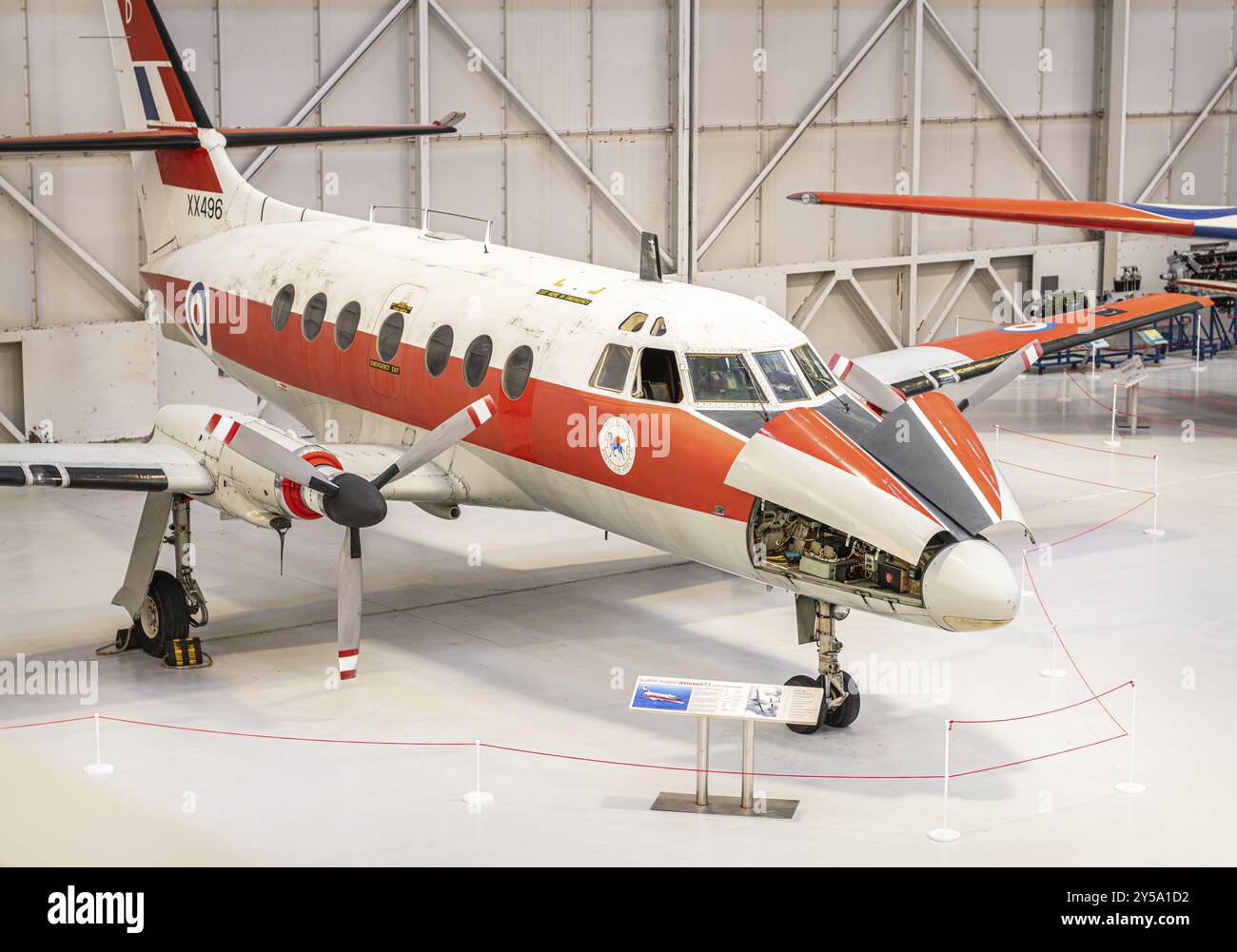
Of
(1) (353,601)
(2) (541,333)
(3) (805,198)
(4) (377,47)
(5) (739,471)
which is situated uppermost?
(4) (377,47)

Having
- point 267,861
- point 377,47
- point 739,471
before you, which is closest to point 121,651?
point 267,861

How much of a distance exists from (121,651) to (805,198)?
42.6 feet

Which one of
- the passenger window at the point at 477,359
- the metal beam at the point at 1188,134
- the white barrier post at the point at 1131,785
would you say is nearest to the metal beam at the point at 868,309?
the metal beam at the point at 1188,134

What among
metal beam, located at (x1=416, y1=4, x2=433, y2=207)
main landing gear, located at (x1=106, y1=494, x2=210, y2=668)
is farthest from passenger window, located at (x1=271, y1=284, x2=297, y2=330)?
metal beam, located at (x1=416, y1=4, x2=433, y2=207)

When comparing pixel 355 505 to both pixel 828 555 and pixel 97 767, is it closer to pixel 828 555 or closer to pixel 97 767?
pixel 97 767

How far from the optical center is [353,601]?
14.4m

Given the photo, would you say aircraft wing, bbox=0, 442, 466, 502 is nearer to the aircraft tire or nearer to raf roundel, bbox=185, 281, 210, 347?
the aircraft tire

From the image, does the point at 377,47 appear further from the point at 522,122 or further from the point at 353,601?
the point at 353,601

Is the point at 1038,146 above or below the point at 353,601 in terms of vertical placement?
above

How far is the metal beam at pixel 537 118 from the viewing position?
2819 cm

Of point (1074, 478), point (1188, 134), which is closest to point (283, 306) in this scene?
point (1074, 478)

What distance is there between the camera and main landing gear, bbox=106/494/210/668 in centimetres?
1603

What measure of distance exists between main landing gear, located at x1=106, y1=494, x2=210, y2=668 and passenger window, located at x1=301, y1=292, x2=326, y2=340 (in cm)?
302

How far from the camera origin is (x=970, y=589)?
1230 cm
